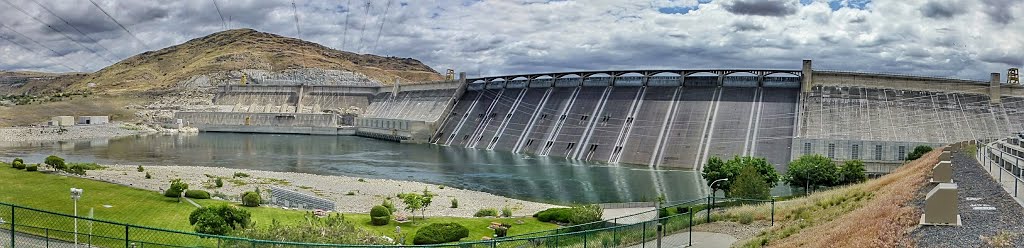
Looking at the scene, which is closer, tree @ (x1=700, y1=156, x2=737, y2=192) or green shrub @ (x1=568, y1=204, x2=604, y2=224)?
green shrub @ (x1=568, y1=204, x2=604, y2=224)

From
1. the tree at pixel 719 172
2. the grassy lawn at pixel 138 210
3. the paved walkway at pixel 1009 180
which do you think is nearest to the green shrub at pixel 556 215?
the grassy lawn at pixel 138 210

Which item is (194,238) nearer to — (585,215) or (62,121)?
(585,215)

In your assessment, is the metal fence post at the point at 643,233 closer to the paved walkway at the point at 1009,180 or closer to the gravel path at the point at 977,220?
the gravel path at the point at 977,220

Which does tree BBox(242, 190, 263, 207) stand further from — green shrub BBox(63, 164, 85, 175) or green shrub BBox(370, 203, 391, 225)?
green shrub BBox(63, 164, 85, 175)

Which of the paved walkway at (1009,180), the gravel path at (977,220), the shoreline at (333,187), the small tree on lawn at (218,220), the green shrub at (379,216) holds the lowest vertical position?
the shoreline at (333,187)

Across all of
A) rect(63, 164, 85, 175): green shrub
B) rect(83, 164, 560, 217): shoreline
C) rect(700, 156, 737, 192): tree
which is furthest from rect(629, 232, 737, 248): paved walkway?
rect(63, 164, 85, 175): green shrub

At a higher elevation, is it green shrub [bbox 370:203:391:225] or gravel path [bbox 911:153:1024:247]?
gravel path [bbox 911:153:1024:247]
